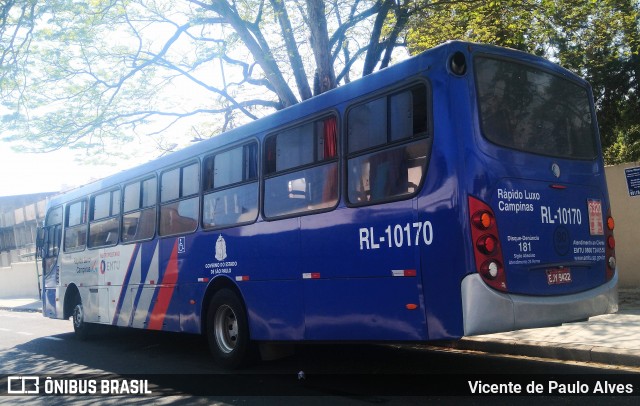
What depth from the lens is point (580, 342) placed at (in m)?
7.69

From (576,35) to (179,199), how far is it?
452 inches

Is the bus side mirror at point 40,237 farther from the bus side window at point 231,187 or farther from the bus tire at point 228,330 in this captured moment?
the bus tire at point 228,330

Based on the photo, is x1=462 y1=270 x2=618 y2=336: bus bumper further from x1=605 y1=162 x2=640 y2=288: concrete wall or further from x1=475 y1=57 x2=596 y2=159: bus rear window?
x1=605 y1=162 x2=640 y2=288: concrete wall

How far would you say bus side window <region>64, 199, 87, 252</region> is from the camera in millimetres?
12501

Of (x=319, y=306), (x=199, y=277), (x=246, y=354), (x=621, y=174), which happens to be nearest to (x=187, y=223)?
(x=199, y=277)

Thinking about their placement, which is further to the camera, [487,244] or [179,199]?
[179,199]

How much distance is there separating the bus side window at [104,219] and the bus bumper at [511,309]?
781 centimetres

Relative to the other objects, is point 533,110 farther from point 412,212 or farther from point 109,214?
point 109,214

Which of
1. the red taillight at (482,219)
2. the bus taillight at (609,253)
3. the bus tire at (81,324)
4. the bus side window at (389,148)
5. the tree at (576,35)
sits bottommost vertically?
the bus tire at (81,324)

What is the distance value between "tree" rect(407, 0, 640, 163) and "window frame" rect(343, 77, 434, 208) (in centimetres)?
918

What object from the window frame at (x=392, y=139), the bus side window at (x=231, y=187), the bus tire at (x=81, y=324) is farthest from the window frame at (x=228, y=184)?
the bus tire at (x=81, y=324)

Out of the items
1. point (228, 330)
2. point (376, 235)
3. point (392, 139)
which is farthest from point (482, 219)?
point (228, 330)

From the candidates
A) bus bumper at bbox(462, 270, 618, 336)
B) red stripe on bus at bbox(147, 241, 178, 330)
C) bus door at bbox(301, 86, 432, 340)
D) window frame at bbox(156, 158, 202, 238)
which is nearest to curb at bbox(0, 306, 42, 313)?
red stripe on bus at bbox(147, 241, 178, 330)

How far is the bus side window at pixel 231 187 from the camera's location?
7848 millimetres
